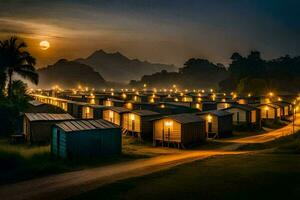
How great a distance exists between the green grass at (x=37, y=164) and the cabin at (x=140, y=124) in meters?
15.1

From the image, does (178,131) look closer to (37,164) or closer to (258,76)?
(37,164)

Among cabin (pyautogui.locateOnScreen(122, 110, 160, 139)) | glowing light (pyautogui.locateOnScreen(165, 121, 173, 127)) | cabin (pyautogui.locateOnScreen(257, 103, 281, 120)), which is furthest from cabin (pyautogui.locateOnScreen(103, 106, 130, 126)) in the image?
cabin (pyautogui.locateOnScreen(257, 103, 281, 120))

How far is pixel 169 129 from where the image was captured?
3928cm

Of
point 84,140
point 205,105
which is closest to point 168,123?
point 84,140

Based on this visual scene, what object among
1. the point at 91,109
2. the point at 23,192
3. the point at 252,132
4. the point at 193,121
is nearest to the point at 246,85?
the point at 252,132

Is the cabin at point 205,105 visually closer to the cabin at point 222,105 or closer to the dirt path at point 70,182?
the cabin at point 222,105

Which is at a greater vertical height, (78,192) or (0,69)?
(0,69)

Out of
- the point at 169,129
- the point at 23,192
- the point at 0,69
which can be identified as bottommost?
the point at 23,192

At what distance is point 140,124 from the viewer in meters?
45.2

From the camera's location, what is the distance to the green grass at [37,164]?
20.9 m

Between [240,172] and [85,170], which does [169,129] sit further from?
A: [240,172]

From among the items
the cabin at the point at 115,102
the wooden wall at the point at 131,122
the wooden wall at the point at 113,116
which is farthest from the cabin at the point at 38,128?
the cabin at the point at 115,102

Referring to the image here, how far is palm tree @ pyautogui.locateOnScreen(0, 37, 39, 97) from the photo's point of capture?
4978cm

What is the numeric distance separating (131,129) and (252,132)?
22308 mm
